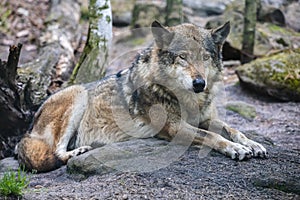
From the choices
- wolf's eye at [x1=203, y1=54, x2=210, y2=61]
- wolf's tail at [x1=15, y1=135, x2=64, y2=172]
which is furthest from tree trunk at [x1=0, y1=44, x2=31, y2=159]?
wolf's eye at [x1=203, y1=54, x2=210, y2=61]

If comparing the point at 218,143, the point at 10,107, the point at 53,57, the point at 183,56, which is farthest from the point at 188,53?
the point at 53,57

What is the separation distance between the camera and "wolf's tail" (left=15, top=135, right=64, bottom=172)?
5.94 m

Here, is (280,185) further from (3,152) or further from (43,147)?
(3,152)

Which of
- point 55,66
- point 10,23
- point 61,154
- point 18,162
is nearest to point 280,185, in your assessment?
point 61,154

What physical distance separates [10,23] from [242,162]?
1057 centimetres

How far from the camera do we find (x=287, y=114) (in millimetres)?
8594

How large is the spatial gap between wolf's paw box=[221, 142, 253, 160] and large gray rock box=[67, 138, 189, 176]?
508 mm

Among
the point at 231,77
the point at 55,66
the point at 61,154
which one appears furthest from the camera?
the point at 231,77

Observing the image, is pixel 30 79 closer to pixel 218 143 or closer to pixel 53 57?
pixel 53 57

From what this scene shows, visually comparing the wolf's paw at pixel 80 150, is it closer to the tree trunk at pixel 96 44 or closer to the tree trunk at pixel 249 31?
the tree trunk at pixel 96 44

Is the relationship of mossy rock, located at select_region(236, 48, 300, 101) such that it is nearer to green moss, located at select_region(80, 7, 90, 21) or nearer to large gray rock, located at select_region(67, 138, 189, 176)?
large gray rock, located at select_region(67, 138, 189, 176)

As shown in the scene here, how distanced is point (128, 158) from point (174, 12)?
8168 millimetres

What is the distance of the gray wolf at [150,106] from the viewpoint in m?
5.17

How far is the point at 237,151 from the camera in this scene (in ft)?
16.4
